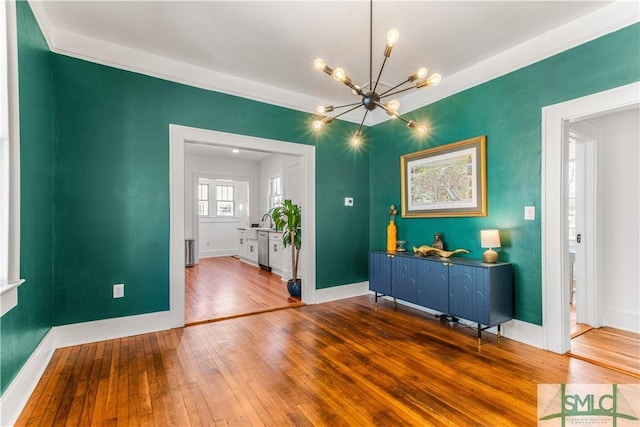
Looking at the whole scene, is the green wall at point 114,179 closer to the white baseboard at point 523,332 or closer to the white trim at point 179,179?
the white trim at point 179,179

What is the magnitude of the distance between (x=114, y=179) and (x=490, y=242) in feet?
12.2

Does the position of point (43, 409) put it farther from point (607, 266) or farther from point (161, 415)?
point (607, 266)

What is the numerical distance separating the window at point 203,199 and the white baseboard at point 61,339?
233 inches

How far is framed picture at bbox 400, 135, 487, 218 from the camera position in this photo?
3211 mm

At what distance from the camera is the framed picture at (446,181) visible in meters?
3.21

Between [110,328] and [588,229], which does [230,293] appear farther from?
[588,229]

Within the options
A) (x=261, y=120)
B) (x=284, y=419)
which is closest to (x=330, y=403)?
(x=284, y=419)

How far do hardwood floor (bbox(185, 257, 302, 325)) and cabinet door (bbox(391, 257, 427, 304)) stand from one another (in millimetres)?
1322

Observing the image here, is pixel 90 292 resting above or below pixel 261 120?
below

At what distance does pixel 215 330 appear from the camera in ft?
10.3

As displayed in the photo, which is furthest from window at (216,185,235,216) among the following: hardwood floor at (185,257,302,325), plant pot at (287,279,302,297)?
plant pot at (287,279,302,297)

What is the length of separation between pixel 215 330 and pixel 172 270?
784 millimetres

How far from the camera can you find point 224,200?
9109 millimetres

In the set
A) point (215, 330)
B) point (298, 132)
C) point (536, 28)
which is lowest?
point (215, 330)
